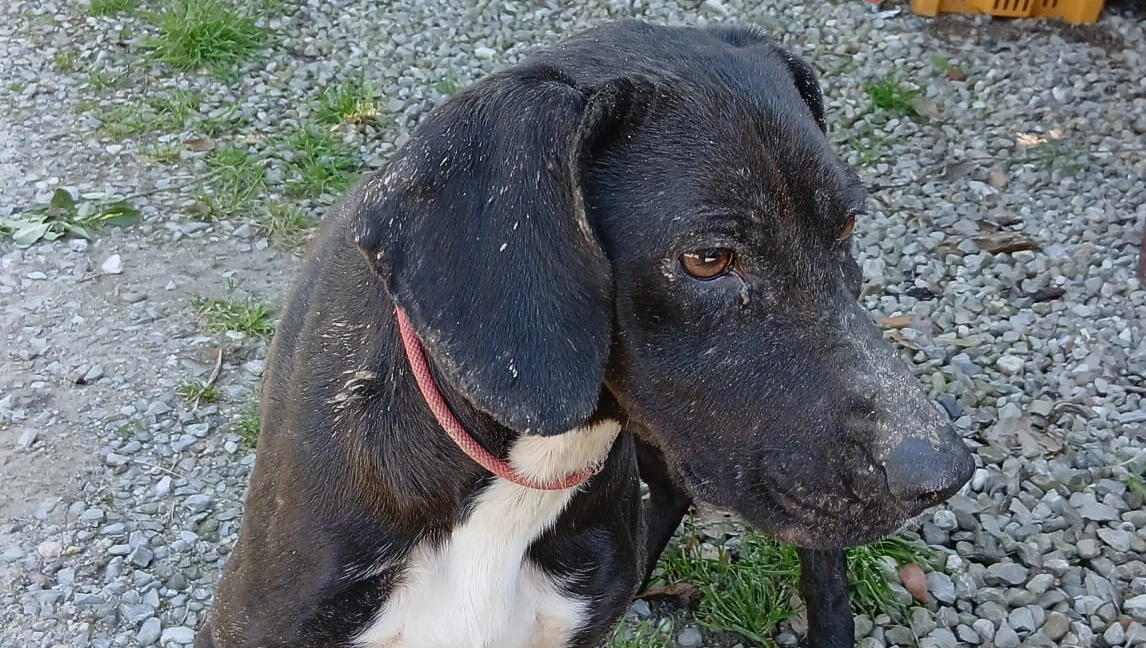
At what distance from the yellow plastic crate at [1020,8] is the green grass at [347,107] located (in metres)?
2.99

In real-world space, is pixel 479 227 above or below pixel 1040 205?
above

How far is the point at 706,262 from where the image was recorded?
75.9 inches

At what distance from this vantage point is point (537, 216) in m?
1.88

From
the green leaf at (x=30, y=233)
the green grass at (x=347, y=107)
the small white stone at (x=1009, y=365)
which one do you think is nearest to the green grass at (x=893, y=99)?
the small white stone at (x=1009, y=365)

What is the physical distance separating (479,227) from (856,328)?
664 millimetres

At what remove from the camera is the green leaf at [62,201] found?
508cm

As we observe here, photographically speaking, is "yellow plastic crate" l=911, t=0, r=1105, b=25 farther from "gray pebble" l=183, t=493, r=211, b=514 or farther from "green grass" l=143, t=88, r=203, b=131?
"gray pebble" l=183, t=493, r=211, b=514

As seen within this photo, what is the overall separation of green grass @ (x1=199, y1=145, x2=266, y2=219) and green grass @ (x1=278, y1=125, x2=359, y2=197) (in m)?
0.14

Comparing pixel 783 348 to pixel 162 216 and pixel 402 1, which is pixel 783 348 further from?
pixel 402 1

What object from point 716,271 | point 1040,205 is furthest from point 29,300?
point 1040,205

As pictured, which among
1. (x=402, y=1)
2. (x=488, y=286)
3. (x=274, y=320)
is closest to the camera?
(x=488, y=286)

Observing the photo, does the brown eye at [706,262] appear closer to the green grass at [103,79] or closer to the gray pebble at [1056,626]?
the gray pebble at [1056,626]

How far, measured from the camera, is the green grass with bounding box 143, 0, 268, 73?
20.2 ft

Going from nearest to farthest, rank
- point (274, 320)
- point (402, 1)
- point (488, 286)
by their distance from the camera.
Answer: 1. point (488, 286)
2. point (274, 320)
3. point (402, 1)
